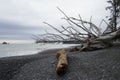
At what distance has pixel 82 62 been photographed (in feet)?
20.3

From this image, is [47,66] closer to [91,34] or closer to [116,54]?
[116,54]

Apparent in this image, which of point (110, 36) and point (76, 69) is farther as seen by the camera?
point (110, 36)

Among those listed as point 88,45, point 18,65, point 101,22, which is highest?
point 101,22

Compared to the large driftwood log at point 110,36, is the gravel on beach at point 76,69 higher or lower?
lower

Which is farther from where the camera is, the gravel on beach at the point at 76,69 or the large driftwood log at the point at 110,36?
the large driftwood log at the point at 110,36

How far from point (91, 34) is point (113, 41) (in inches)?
37.5

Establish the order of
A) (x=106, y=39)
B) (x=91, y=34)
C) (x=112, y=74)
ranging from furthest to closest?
(x=91, y=34)
(x=106, y=39)
(x=112, y=74)

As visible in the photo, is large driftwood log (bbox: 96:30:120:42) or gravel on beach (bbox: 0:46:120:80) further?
large driftwood log (bbox: 96:30:120:42)

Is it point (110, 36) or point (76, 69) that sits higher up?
point (110, 36)

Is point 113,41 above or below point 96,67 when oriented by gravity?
above

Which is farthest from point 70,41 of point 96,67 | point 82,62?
point 96,67

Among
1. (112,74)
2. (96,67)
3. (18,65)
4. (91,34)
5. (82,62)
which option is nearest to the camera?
(112,74)

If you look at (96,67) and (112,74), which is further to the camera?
(96,67)

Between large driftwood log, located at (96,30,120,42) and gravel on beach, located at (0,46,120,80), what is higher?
large driftwood log, located at (96,30,120,42)
